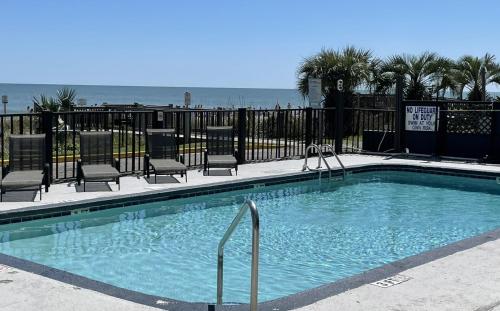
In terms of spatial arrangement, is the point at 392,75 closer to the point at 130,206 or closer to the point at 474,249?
the point at 130,206

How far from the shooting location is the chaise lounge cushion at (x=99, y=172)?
9547 mm

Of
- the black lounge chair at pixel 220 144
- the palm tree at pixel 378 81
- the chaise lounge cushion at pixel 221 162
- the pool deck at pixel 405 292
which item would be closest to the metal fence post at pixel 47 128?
the chaise lounge cushion at pixel 221 162

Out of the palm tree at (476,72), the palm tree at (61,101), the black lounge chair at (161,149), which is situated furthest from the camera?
the palm tree at (476,72)

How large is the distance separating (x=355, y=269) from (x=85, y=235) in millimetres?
3432

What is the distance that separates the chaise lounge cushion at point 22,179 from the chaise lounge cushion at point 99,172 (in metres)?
0.70

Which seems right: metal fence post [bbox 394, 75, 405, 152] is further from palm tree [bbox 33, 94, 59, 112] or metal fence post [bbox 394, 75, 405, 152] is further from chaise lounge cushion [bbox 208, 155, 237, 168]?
palm tree [bbox 33, 94, 59, 112]

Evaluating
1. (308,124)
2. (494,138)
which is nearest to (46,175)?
(308,124)

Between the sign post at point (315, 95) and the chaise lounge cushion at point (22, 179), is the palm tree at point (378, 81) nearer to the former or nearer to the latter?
the sign post at point (315, 95)

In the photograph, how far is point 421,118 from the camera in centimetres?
1593

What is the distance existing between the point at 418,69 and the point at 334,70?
152 inches

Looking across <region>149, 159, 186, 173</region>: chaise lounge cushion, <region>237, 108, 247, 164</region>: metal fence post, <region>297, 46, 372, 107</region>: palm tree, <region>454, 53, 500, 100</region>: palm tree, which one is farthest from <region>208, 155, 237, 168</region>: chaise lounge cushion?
<region>454, 53, 500, 100</region>: palm tree

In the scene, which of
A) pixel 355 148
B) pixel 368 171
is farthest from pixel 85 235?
pixel 355 148

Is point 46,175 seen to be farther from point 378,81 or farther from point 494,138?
point 378,81

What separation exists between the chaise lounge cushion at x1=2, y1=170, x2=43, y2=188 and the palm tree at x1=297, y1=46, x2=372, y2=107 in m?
16.2
